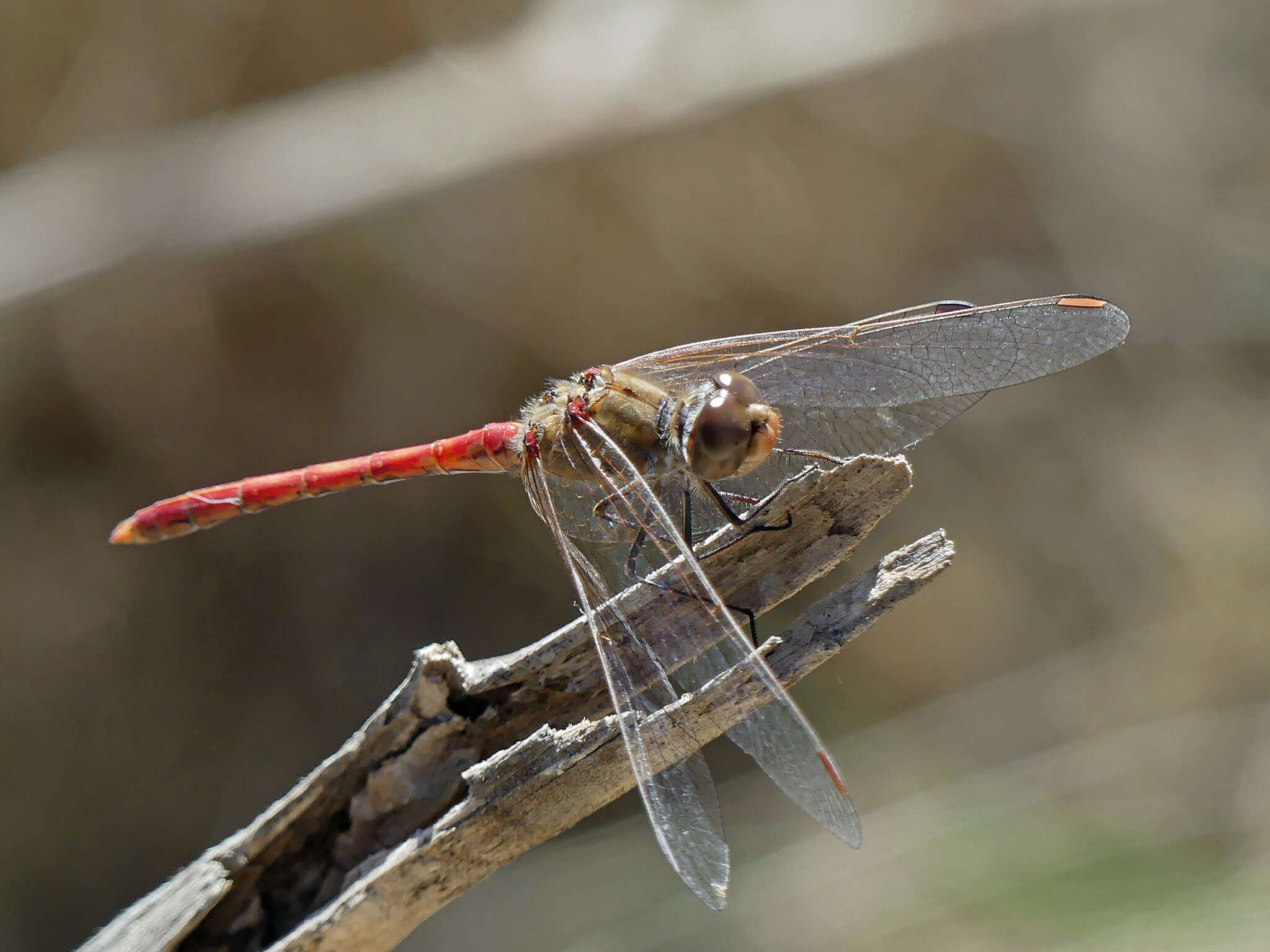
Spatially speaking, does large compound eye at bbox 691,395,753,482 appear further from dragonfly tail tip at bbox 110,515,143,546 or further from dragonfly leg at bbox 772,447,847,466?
dragonfly tail tip at bbox 110,515,143,546

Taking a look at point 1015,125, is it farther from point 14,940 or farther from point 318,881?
point 14,940

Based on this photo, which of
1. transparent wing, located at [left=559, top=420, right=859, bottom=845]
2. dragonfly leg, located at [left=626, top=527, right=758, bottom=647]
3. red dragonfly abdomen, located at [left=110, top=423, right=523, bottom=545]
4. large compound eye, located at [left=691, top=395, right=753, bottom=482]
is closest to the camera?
transparent wing, located at [left=559, top=420, right=859, bottom=845]

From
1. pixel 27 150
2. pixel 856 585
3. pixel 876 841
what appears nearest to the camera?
pixel 856 585

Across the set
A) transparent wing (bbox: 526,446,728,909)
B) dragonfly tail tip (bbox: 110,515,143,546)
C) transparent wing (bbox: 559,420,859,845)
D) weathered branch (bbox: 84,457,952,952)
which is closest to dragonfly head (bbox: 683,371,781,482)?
transparent wing (bbox: 559,420,859,845)

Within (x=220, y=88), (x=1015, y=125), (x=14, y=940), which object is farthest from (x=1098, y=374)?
(x=14, y=940)

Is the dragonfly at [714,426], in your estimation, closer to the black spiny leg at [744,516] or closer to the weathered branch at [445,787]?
the black spiny leg at [744,516]

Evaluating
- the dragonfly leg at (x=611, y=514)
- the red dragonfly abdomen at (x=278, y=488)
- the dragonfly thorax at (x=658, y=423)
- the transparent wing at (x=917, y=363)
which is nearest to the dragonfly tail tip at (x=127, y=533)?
the red dragonfly abdomen at (x=278, y=488)
